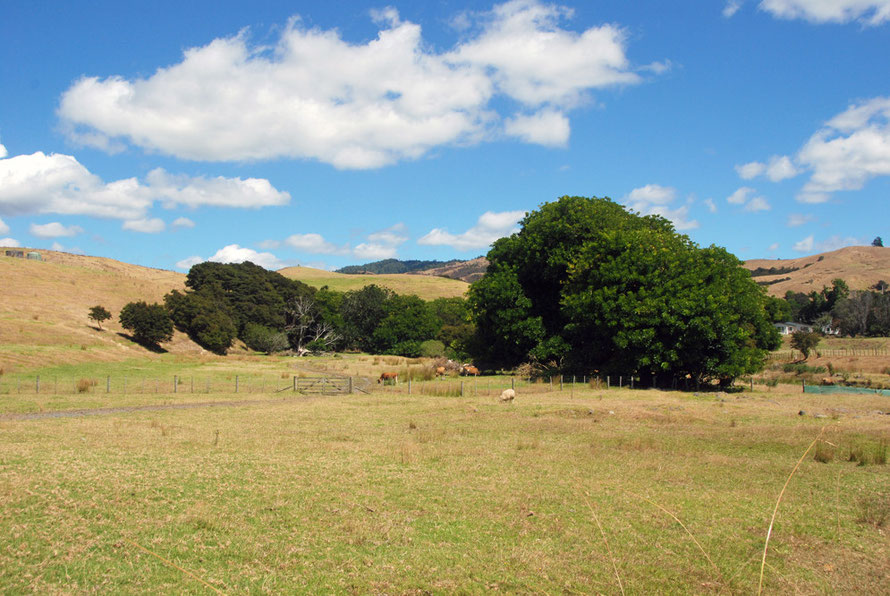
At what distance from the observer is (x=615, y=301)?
1400 inches

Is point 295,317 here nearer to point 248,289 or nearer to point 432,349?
point 248,289

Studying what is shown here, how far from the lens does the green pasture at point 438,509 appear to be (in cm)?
682

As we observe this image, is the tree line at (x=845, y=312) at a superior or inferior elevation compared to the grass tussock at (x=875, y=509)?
superior

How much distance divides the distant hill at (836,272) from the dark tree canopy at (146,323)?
117 metres

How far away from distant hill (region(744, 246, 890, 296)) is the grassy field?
131435 mm

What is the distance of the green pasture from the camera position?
682cm

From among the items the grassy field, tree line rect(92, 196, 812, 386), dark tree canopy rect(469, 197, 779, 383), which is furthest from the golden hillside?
Answer: the grassy field

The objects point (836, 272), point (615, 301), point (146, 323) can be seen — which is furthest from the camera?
point (836, 272)

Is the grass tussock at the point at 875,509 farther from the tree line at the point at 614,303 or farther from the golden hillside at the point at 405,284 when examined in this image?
the golden hillside at the point at 405,284

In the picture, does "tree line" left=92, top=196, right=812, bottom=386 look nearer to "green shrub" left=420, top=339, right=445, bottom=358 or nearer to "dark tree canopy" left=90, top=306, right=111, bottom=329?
"green shrub" left=420, top=339, right=445, bottom=358

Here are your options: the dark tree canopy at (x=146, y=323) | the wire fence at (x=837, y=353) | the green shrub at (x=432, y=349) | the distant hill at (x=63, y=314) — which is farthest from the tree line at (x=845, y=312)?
the distant hill at (x=63, y=314)

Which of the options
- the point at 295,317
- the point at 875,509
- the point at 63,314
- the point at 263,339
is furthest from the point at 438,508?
the point at 295,317

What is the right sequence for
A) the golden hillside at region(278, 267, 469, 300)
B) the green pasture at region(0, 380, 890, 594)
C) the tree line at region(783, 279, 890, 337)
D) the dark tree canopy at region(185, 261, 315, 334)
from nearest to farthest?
the green pasture at region(0, 380, 890, 594) → the dark tree canopy at region(185, 261, 315, 334) → the tree line at region(783, 279, 890, 337) → the golden hillside at region(278, 267, 469, 300)

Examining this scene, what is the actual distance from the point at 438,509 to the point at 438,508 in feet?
0.18
